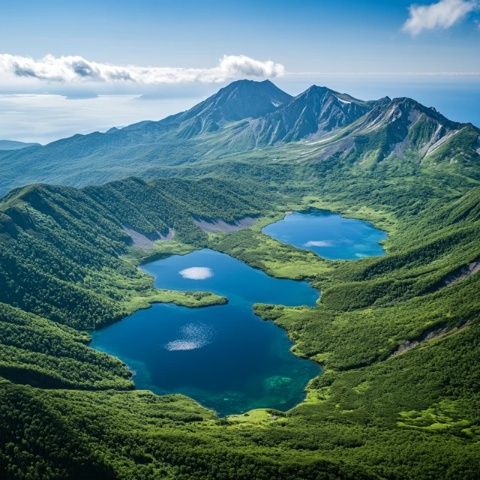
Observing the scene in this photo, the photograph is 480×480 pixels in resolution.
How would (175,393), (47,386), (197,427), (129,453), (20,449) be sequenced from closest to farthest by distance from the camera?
(20,449), (129,453), (197,427), (47,386), (175,393)

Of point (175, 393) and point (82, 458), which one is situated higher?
point (82, 458)

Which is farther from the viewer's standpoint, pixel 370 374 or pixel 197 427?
pixel 370 374

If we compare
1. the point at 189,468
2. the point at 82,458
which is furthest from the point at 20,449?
the point at 189,468

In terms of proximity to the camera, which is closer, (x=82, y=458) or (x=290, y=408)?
(x=82, y=458)

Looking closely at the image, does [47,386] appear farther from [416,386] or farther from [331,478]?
[416,386]

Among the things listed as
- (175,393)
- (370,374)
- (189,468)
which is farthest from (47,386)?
(370,374)

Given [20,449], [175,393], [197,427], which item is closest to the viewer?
[20,449]

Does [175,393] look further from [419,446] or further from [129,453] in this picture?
[419,446]

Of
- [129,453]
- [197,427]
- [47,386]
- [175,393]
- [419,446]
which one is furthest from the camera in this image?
[175,393]

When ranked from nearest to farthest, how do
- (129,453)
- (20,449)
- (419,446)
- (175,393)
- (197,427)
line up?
(20,449)
(129,453)
(419,446)
(197,427)
(175,393)
